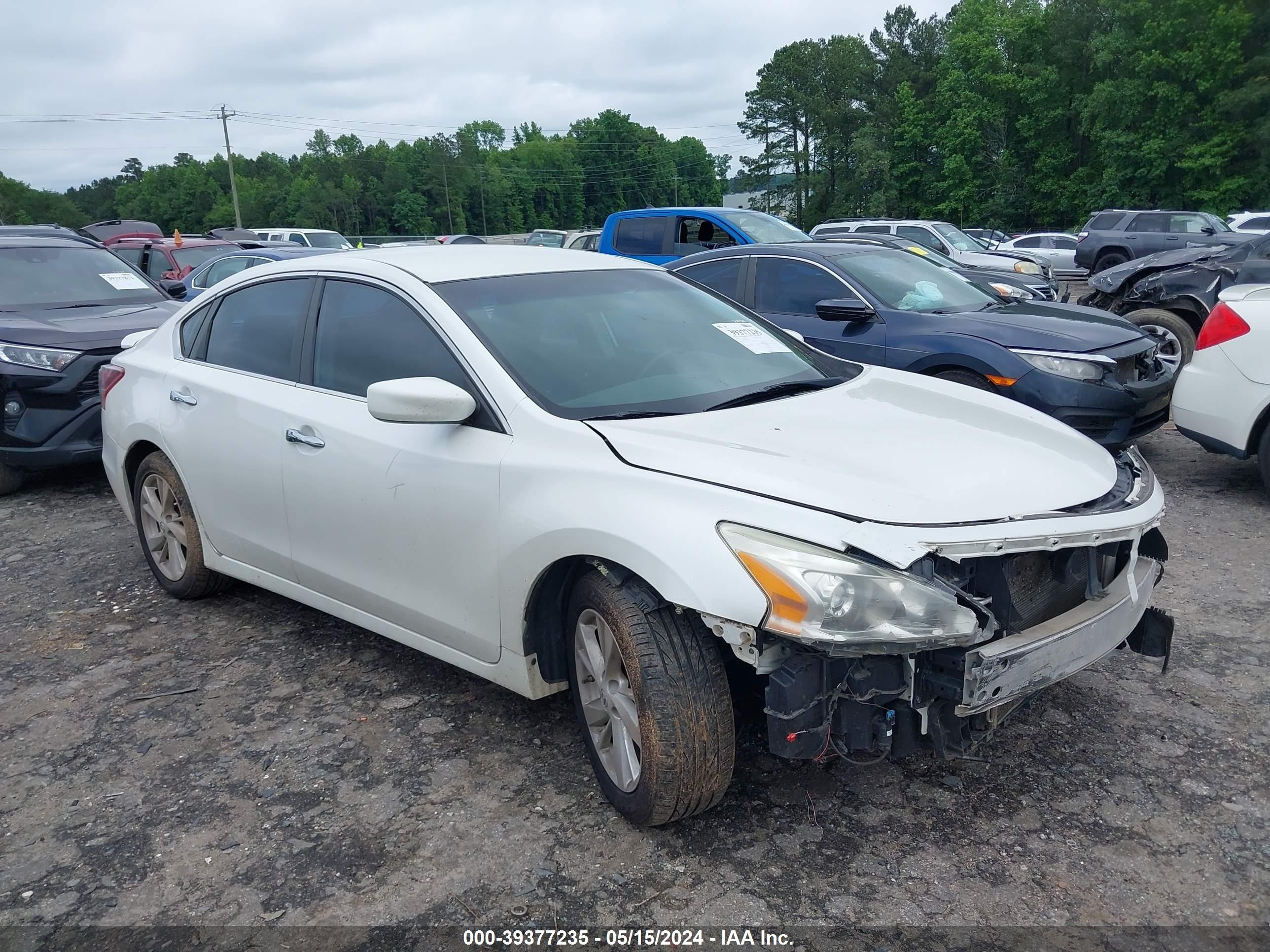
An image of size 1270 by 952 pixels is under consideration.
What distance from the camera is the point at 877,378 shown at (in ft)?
12.3

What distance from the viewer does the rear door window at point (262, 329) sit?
12.9 ft

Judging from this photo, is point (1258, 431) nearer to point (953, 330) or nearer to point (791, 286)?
point (953, 330)

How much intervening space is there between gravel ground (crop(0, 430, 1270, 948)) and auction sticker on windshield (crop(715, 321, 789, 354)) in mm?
1389

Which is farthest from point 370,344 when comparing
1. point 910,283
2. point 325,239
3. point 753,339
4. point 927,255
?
point 325,239

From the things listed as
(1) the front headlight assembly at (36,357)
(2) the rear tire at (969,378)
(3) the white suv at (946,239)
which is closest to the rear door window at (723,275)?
(2) the rear tire at (969,378)

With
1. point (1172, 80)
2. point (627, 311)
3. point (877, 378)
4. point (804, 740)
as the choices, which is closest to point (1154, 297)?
point (877, 378)

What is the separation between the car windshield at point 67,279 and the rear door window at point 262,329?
4.11m

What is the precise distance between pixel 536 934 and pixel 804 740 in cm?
82

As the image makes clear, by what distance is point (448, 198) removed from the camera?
106 metres

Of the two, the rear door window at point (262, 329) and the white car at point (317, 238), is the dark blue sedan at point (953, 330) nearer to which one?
the rear door window at point (262, 329)

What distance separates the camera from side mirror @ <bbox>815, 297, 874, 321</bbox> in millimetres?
6426

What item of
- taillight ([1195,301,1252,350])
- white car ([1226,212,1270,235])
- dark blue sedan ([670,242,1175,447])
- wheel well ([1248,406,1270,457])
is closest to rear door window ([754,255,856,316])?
dark blue sedan ([670,242,1175,447])

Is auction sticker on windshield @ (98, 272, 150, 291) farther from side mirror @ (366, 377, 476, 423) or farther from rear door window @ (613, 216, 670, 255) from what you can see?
side mirror @ (366, 377, 476, 423)

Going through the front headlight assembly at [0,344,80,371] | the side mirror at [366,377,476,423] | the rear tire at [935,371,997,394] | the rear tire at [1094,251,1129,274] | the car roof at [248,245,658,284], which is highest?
the car roof at [248,245,658,284]
